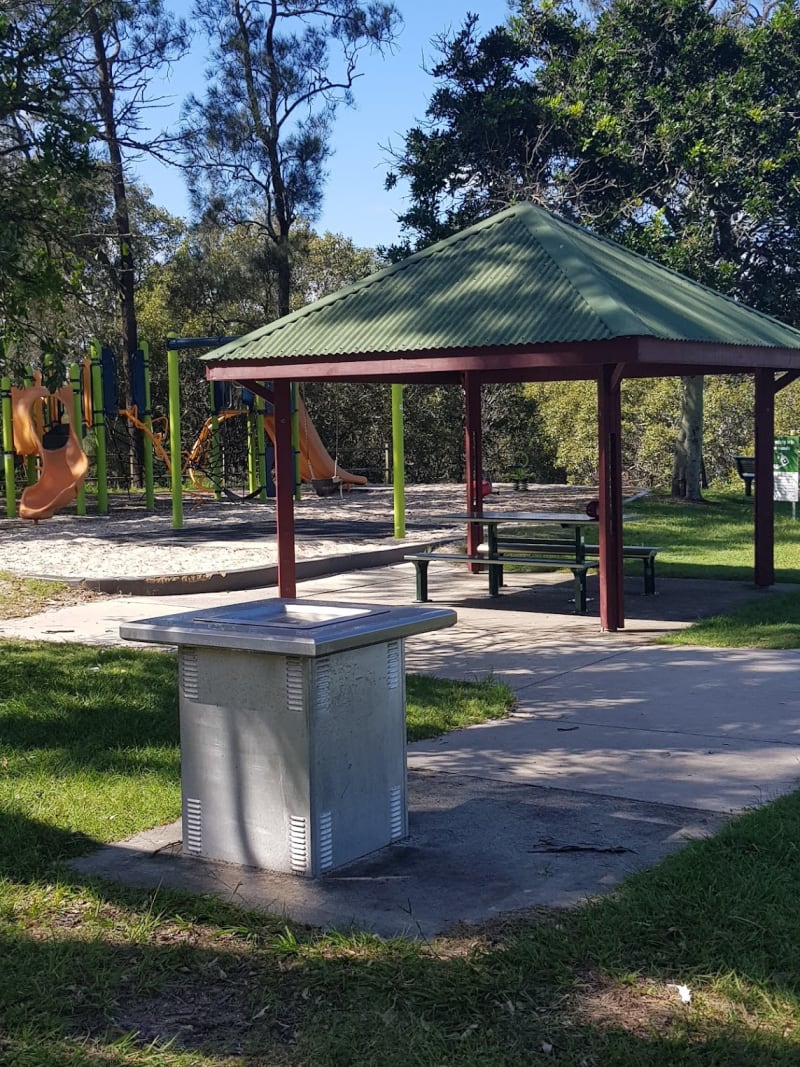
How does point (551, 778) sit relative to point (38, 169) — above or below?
below

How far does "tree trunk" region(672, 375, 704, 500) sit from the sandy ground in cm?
172

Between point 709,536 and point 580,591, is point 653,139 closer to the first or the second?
point 709,536

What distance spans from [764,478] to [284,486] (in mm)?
4906

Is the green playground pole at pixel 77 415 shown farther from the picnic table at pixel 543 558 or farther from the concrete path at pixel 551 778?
the concrete path at pixel 551 778

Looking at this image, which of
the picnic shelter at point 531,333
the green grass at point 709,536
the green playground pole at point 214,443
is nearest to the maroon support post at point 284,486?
the picnic shelter at point 531,333

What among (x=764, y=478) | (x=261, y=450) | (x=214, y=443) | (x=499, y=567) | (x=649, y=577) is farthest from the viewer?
(x=261, y=450)

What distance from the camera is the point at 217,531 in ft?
62.7

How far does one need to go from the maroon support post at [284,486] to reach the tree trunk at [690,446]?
514 inches

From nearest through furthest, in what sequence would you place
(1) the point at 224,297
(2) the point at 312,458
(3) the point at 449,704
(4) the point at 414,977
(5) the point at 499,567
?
(4) the point at 414,977 < (3) the point at 449,704 < (5) the point at 499,567 < (2) the point at 312,458 < (1) the point at 224,297

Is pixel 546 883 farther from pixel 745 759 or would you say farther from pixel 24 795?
pixel 24 795

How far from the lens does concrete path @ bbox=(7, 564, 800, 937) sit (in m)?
4.72

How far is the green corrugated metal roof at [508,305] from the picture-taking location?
10219 mm

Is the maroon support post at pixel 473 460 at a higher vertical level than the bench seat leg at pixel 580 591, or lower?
higher

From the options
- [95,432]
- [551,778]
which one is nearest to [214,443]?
[95,432]
